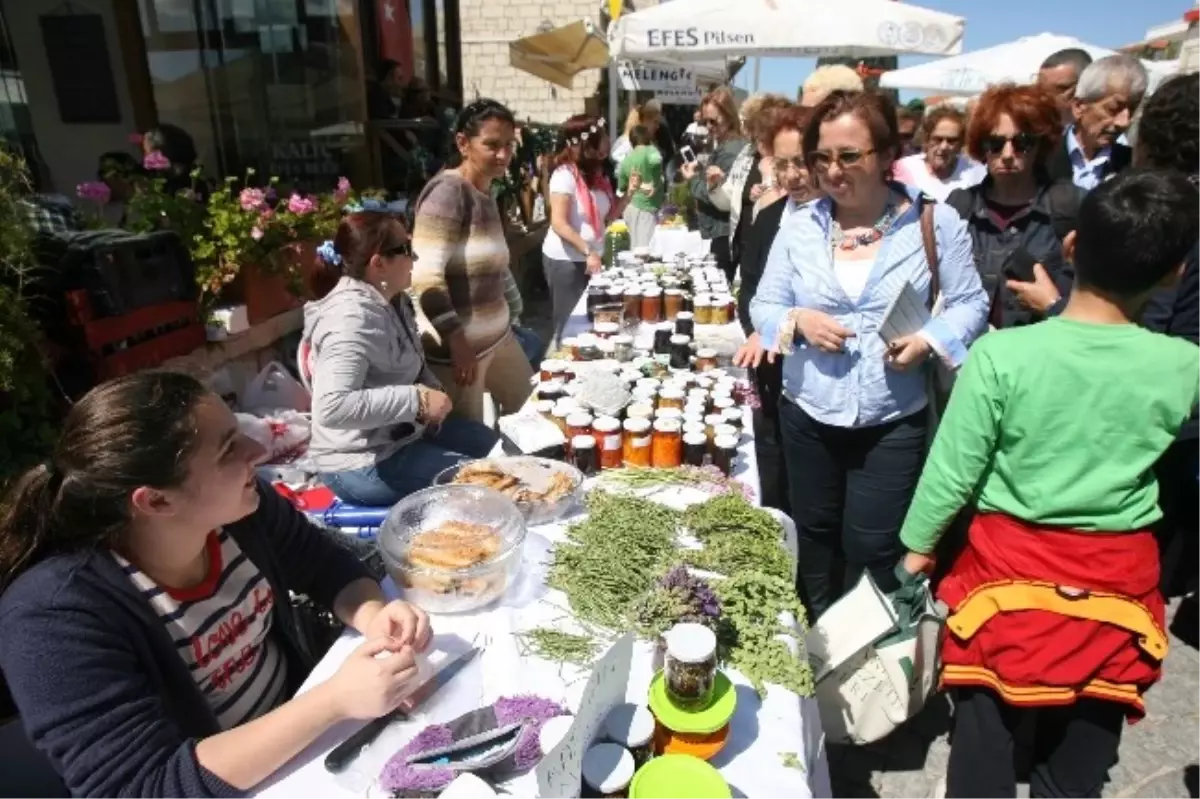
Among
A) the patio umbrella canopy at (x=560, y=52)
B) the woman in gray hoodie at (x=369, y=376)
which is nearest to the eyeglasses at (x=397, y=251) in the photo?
the woman in gray hoodie at (x=369, y=376)

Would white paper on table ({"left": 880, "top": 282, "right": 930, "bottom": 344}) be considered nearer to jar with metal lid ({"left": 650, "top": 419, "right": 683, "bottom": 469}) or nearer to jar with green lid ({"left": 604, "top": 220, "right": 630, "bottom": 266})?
jar with metal lid ({"left": 650, "top": 419, "right": 683, "bottom": 469})

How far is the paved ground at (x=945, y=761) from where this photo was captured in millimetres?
2184

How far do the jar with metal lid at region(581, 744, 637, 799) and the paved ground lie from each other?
140 cm

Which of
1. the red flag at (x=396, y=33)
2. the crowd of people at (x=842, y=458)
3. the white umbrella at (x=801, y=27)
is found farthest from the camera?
the red flag at (x=396, y=33)

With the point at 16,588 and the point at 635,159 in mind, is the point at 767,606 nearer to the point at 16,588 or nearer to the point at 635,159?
the point at 16,588

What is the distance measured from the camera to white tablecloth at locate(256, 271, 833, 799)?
117 centimetres

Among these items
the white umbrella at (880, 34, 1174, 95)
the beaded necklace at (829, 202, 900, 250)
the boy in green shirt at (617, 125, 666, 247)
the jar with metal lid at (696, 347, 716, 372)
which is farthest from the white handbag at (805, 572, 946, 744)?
the white umbrella at (880, 34, 1174, 95)

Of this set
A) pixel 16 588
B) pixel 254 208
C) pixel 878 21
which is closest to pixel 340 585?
pixel 16 588

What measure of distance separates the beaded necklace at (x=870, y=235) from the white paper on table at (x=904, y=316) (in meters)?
0.20

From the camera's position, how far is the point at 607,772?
3.57ft

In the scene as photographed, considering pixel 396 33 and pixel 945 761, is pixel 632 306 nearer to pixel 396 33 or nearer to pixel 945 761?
pixel 945 761

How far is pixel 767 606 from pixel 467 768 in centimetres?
70

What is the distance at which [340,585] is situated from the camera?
1.61 m

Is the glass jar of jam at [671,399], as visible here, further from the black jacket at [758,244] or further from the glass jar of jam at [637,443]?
the black jacket at [758,244]
